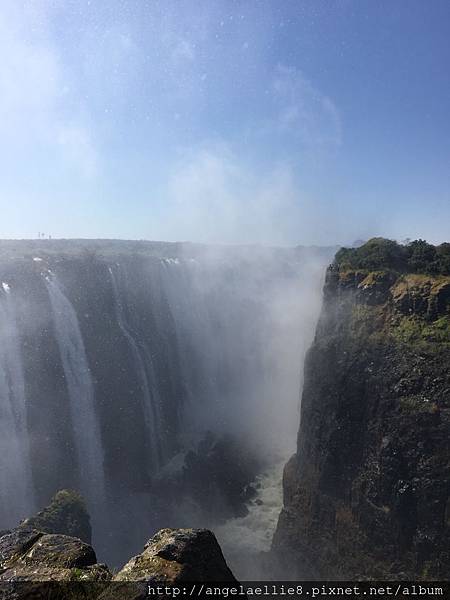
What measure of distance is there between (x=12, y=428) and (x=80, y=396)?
5.42 m

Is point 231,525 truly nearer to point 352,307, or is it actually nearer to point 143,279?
point 352,307

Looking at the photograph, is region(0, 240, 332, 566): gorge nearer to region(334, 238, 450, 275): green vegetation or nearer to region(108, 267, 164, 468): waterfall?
region(108, 267, 164, 468): waterfall

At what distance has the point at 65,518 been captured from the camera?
18.9 m

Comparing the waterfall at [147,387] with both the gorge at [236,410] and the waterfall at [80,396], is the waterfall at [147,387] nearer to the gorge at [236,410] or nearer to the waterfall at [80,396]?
→ the gorge at [236,410]

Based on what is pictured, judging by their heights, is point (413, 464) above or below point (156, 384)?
above

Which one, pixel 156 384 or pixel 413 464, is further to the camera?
pixel 156 384

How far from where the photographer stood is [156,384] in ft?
120

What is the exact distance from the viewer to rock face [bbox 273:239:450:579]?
552 inches

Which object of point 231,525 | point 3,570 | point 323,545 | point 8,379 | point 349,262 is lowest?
point 231,525

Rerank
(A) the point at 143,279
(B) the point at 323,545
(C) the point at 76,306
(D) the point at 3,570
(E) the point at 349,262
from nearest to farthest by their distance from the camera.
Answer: (D) the point at 3,570 → (B) the point at 323,545 → (E) the point at 349,262 → (C) the point at 76,306 → (A) the point at 143,279

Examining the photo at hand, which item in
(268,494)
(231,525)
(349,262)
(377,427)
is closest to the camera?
(377,427)

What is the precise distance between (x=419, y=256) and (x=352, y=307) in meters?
3.92

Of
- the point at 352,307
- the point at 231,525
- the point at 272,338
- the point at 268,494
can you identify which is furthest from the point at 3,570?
the point at 272,338

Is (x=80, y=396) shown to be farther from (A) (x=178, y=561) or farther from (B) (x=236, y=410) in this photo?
(A) (x=178, y=561)
